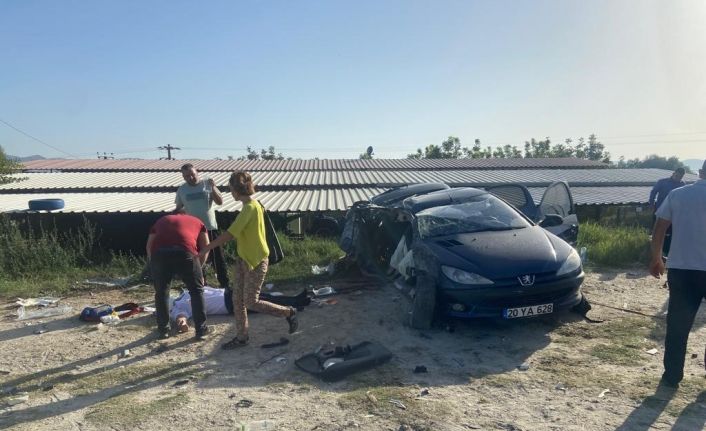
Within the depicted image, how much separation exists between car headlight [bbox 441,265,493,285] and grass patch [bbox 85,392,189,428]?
2.76 metres

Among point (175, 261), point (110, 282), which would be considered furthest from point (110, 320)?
point (110, 282)

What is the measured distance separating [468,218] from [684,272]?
8.35ft

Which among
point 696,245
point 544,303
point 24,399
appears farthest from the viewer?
point 544,303

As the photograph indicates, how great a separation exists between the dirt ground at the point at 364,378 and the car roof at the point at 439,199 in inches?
58.7

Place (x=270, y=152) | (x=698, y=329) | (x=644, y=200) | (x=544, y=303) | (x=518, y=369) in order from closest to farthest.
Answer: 1. (x=518, y=369)
2. (x=544, y=303)
3. (x=698, y=329)
4. (x=644, y=200)
5. (x=270, y=152)

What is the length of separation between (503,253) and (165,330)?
3.89 metres

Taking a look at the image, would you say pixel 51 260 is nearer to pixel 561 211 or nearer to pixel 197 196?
pixel 197 196

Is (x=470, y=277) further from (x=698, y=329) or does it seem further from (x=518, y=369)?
(x=698, y=329)

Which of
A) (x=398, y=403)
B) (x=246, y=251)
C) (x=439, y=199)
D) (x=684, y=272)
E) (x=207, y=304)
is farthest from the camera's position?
(x=439, y=199)

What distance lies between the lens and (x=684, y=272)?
377 centimetres

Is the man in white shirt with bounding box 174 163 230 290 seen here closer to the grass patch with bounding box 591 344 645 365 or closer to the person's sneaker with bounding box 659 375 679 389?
the grass patch with bounding box 591 344 645 365

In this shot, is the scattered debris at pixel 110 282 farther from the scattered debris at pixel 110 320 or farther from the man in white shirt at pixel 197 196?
the man in white shirt at pixel 197 196

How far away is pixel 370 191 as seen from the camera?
1473 centimetres

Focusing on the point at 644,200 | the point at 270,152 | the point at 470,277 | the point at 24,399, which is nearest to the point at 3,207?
the point at 24,399
